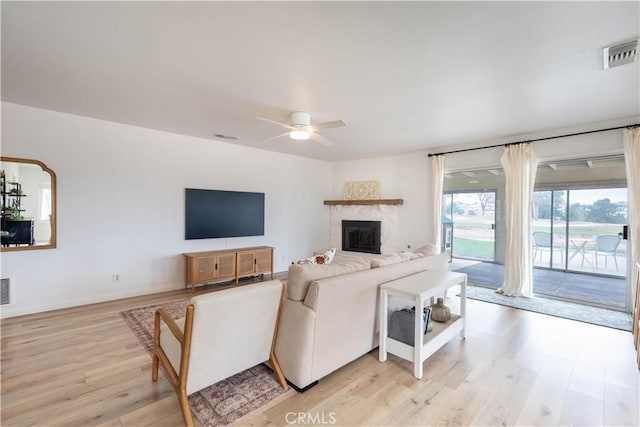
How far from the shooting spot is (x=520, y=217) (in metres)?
A: 4.30

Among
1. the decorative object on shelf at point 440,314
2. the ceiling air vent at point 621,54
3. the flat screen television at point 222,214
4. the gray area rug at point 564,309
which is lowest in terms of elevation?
the gray area rug at point 564,309

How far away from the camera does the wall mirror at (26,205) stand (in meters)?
3.36

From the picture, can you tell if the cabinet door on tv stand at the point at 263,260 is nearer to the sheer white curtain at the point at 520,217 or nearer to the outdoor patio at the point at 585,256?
the sheer white curtain at the point at 520,217

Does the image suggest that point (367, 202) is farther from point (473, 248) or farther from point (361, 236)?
point (473, 248)

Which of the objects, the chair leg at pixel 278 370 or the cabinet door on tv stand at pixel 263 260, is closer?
the chair leg at pixel 278 370

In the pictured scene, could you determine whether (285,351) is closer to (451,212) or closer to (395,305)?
(395,305)

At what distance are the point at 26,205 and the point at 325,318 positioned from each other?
13.0 ft

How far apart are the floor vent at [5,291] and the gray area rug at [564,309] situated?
19.8 ft

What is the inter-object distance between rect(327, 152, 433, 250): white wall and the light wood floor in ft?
8.76

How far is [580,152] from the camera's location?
12.8 ft

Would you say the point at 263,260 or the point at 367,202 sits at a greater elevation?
the point at 367,202

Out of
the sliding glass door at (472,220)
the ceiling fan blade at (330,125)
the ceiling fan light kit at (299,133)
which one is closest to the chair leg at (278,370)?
the ceiling fan blade at (330,125)

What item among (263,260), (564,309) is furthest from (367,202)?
(564,309)

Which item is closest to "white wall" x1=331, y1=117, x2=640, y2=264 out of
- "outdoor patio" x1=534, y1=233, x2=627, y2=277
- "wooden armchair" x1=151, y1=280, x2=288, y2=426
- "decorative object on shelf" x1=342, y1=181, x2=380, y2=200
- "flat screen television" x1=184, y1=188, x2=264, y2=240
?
"decorative object on shelf" x1=342, y1=181, x2=380, y2=200
